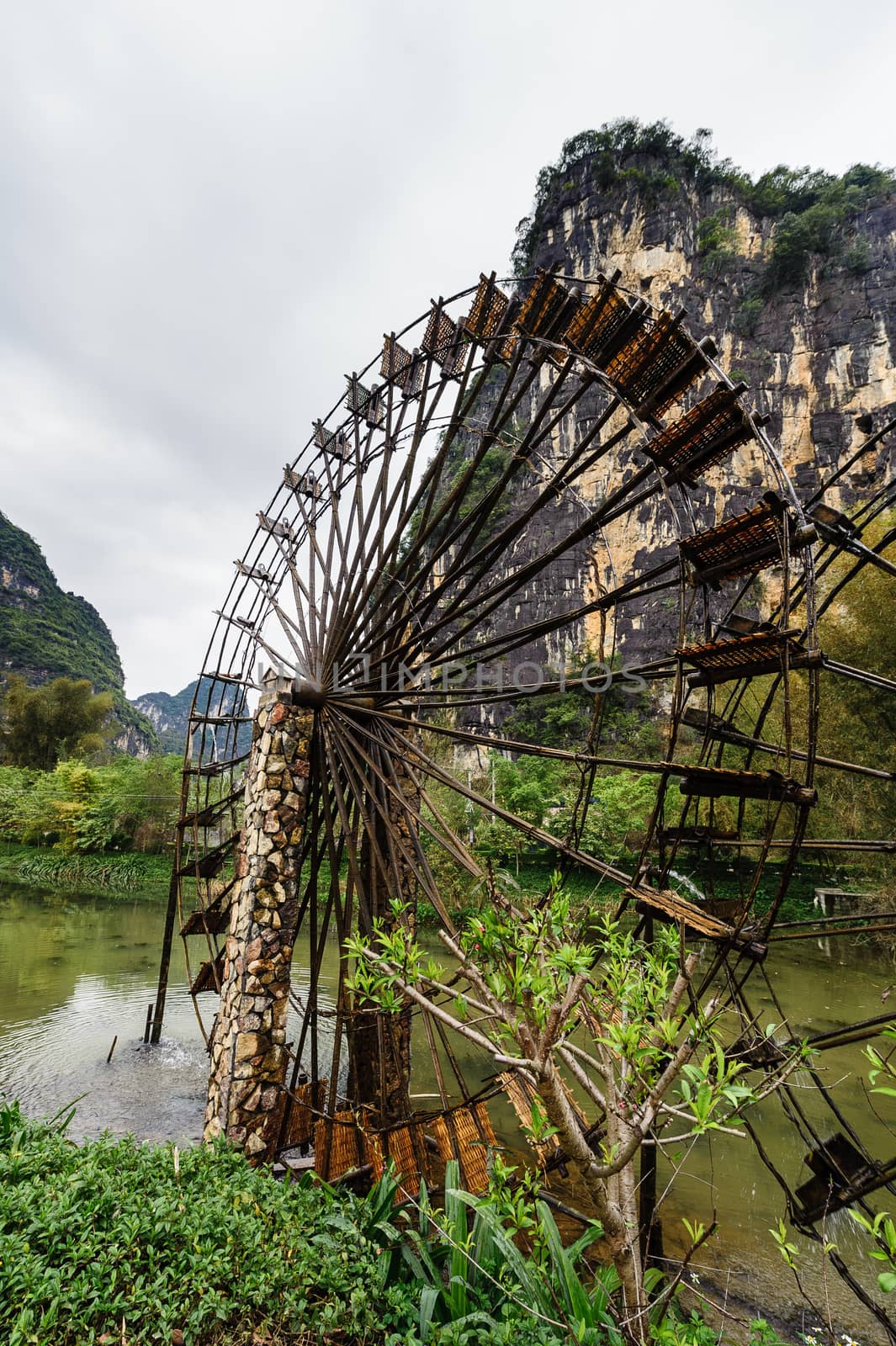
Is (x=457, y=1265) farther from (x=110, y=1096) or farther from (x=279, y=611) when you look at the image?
(x=279, y=611)

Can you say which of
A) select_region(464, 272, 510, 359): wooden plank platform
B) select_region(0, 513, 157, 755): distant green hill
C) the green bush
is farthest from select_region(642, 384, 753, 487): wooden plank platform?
select_region(0, 513, 157, 755): distant green hill

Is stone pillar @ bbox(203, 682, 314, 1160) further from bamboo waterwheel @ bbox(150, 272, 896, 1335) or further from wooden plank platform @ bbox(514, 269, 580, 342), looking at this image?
wooden plank platform @ bbox(514, 269, 580, 342)

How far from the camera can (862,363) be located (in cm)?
3462

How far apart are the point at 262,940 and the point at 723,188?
52.5 metres

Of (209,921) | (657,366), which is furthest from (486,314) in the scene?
(209,921)

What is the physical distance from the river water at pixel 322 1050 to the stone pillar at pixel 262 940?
1014mm

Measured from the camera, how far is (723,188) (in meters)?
40.5

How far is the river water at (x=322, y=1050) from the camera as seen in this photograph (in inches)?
187

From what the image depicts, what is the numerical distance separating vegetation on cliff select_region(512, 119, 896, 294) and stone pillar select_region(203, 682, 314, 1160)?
149ft

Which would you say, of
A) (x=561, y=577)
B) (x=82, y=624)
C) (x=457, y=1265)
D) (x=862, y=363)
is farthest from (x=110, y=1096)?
(x=82, y=624)

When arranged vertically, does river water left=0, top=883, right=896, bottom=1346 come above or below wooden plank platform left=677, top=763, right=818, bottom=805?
below

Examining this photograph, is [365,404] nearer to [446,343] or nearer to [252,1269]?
[446,343]

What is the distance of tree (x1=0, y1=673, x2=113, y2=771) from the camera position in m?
38.6

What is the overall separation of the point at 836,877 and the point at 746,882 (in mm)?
2583
